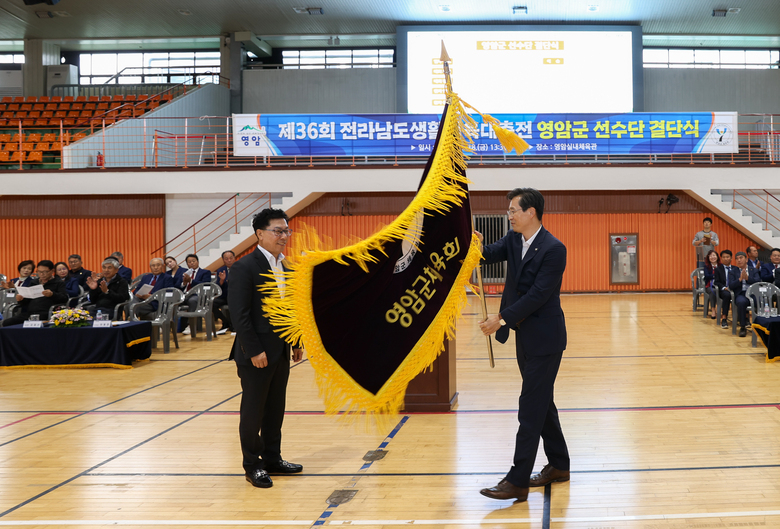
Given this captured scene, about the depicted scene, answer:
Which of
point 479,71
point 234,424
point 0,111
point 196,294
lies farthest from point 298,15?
point 234,424

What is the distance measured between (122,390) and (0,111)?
48.6 ft

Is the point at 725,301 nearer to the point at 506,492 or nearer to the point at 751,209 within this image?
the point at 751,209

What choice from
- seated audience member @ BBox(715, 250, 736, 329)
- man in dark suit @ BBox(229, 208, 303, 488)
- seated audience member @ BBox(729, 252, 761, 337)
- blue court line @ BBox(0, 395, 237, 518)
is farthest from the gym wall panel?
man in dark suit @ BBox(229, 208, 303, 488)

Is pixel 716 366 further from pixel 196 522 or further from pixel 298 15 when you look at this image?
pixel 298 15

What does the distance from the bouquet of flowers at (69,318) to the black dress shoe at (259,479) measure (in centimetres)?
504

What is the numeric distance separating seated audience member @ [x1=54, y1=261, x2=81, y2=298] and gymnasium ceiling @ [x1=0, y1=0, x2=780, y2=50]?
9290mm

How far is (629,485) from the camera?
359cm

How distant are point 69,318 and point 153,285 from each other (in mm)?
2583

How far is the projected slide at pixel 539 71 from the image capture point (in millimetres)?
17141

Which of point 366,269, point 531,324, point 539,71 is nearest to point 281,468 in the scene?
point 366,269

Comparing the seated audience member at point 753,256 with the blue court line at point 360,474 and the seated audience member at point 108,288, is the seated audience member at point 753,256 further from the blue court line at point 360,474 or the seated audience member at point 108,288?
the seated audience member at point 108,288

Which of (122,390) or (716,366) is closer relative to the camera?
(122,390)

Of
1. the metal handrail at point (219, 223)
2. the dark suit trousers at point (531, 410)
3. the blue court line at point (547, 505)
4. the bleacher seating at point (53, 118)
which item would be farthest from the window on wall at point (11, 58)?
the blue court line at point (547, 505)

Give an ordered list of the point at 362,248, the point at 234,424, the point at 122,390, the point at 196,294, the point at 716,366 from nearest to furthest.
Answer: the point at 362,248
the point at 234,424
the point at 122,390
the point at 716,366
the point at 196,294
